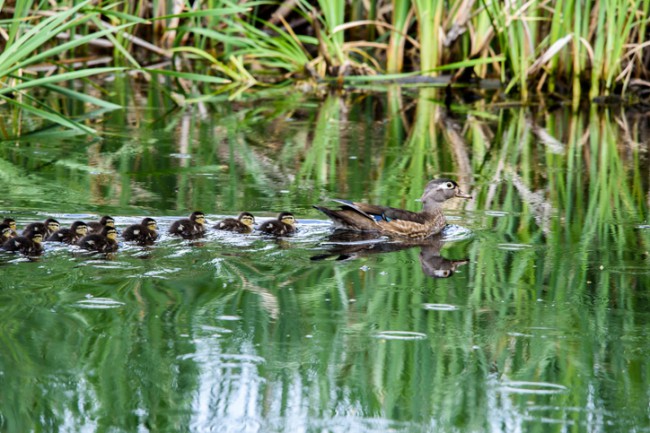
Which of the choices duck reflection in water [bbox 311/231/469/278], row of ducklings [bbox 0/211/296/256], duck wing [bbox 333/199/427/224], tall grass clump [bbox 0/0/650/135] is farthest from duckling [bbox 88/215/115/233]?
tall grass clump [bbox 0/0/650/135]

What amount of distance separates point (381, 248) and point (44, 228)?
204cm

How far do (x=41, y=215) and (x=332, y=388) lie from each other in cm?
349

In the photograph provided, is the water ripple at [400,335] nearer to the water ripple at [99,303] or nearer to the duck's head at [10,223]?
the water ripple at [99,303]

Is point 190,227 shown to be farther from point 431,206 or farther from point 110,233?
point 431,206

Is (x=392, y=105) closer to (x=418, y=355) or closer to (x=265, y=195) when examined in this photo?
(x=265, y=195)

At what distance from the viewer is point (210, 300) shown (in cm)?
564

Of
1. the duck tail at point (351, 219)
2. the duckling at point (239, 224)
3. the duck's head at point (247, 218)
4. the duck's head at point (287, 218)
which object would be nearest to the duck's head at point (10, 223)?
the duckling at point (239, 224)

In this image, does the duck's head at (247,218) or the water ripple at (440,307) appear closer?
the water ripple at (440,307)

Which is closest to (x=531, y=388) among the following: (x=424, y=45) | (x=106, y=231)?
(x=106, y=231)

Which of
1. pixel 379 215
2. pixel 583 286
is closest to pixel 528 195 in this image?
pixel 379 215

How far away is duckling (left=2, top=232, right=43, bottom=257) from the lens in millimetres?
6305

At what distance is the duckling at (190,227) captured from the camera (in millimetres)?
6933

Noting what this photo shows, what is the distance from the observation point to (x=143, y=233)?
684 cm

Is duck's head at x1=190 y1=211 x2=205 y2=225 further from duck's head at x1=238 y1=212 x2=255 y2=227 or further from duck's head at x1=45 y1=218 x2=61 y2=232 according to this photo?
duck's head at x1=45 y1=218 x2=61 y2=232
